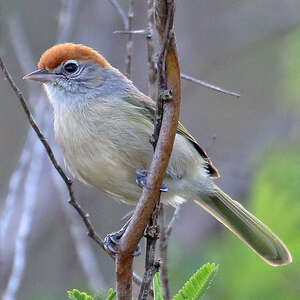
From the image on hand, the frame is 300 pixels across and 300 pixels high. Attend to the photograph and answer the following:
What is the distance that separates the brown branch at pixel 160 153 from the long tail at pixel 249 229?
1497 mm

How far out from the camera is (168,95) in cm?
300

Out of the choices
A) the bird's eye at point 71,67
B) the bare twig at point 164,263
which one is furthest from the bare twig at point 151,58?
the bare twig at point 164,263

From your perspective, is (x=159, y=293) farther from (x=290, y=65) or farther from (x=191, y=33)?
Answer: (x=191, y=33)

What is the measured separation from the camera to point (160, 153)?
3047mm

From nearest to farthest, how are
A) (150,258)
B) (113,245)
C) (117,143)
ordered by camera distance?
(150,258) < (113,245) < (117,143)

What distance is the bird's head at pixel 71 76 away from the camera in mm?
4662

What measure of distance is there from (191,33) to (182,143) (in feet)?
11.8

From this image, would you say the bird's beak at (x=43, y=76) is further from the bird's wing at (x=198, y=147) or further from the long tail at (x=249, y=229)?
the long tail at (x=249, y=229)

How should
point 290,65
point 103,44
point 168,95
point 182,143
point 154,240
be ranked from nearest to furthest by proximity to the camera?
point 168,95
point 154,240
point 182,143
point 290,65
point 103,44

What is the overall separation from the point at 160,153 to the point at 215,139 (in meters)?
2.46

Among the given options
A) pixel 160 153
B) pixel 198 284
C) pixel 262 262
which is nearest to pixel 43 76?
pixel 160 153

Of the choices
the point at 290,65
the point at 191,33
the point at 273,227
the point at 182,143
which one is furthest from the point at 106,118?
the point at 191,33

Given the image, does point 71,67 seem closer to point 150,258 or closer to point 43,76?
point 43,76

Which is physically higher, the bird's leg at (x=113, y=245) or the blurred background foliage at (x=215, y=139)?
the bird's leg at (x=113, y=245)
